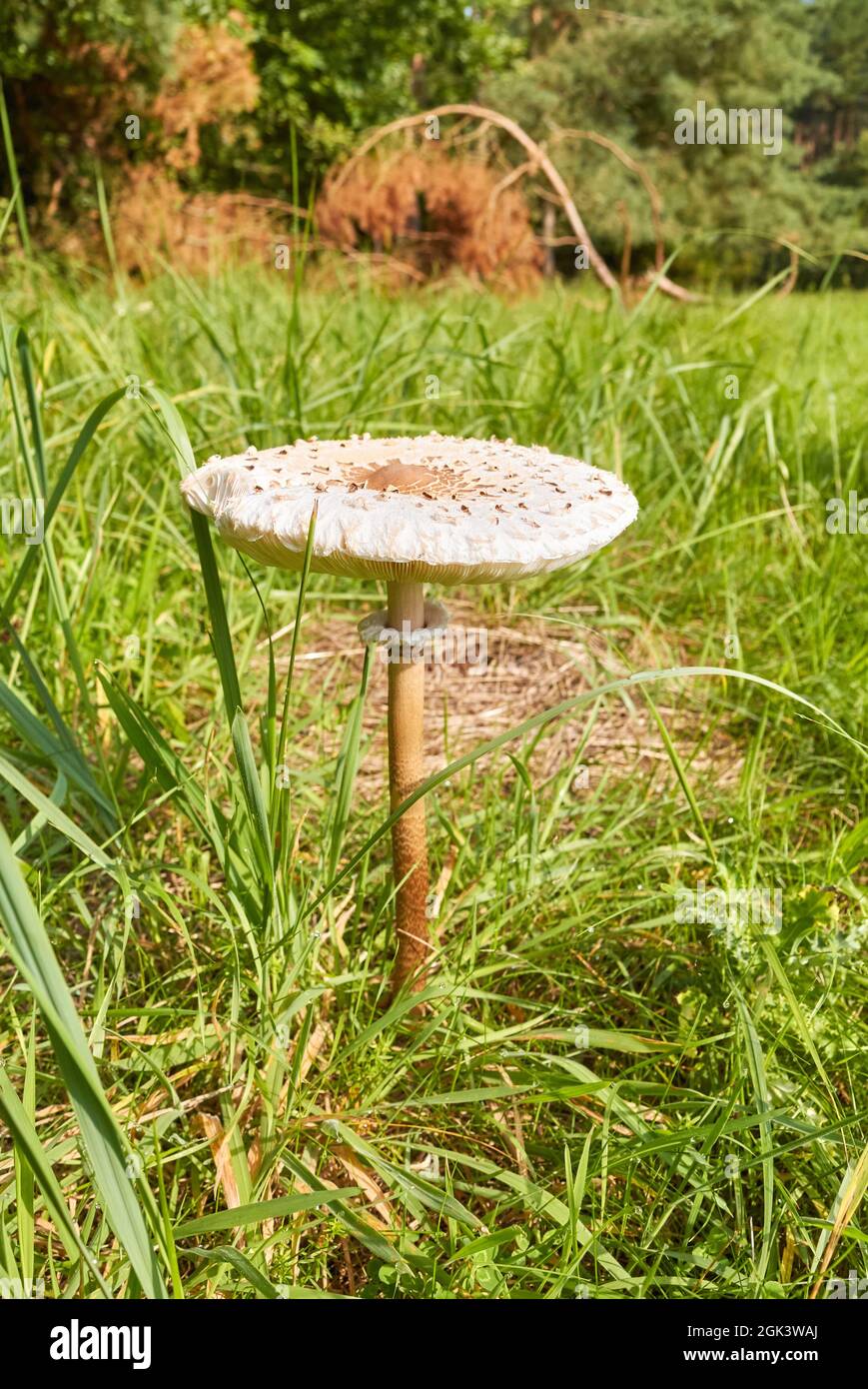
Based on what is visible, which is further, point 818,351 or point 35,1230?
point 818,351

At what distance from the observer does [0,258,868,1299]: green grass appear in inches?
53.8

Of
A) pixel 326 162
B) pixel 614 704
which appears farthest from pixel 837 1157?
pixel 326 162

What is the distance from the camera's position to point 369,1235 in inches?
53.8

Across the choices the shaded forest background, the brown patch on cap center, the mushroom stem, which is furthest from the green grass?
the shaded forest background

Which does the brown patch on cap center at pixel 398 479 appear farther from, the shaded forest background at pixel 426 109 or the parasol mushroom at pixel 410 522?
the shaded forest background at pixel 426 109

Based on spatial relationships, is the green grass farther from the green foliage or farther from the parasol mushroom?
the green foliage

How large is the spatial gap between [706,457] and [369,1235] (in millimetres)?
2985

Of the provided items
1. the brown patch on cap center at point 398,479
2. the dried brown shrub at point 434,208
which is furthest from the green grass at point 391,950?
the dried brown shrub at point 434,208

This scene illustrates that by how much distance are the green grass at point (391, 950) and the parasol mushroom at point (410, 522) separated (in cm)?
11

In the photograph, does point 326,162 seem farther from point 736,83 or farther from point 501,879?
point 501,879

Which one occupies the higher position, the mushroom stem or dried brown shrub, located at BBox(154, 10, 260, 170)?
dried brown shrub, located at BBox(154, 10, 260, 170)

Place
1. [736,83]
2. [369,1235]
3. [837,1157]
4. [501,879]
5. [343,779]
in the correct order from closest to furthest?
[369,1235] → [837,1157] → [343,779] → [501,879] → [736,83]

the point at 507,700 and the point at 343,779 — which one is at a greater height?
the point at 343,779

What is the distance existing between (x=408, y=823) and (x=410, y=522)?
688 millimetres
